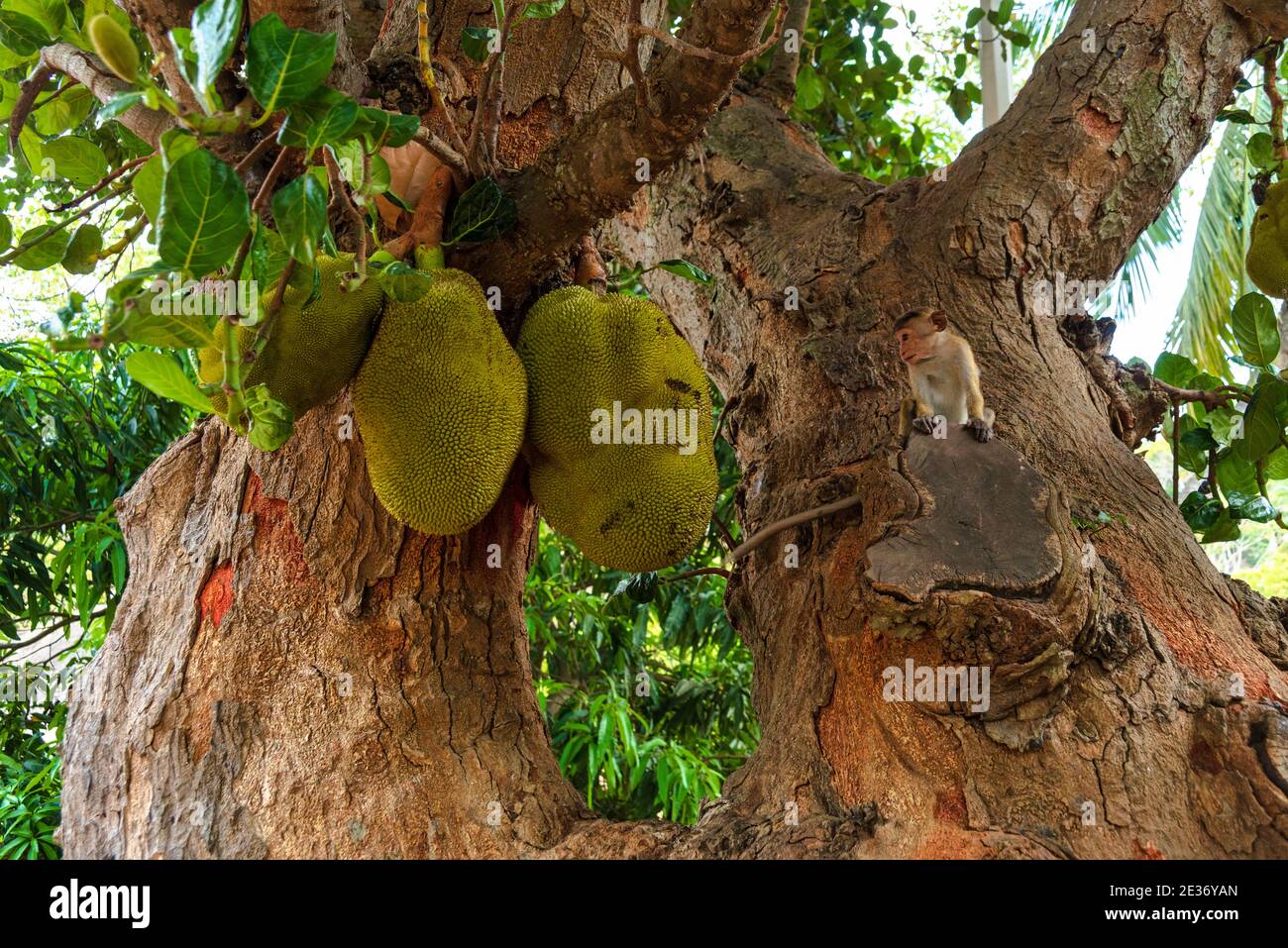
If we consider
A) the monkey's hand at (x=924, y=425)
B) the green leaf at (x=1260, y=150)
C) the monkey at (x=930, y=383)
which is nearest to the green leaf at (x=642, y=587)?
the monkey at (x=930, y=383)

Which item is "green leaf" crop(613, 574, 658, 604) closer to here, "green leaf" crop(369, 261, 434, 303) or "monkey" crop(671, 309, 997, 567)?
"monkey" crop(671, 309, 997, 567)

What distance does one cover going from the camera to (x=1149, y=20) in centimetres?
158

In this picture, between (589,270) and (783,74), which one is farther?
(783,74)

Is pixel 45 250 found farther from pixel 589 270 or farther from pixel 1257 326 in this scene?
pixel 1257 326

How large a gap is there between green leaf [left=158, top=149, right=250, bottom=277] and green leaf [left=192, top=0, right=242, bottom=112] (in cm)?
5

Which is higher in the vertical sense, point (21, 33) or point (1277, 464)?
point (21, 33)

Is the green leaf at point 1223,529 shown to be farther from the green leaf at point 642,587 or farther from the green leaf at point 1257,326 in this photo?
the green leaf at point 642,587

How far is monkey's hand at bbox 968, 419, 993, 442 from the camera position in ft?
3.59

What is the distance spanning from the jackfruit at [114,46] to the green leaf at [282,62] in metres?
0.09

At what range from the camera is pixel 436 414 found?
1058 millimetres

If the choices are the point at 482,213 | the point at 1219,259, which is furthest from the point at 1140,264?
the point at 482,213

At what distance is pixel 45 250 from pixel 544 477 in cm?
57

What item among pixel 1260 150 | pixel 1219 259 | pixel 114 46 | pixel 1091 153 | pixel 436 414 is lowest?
pixel 436 414
